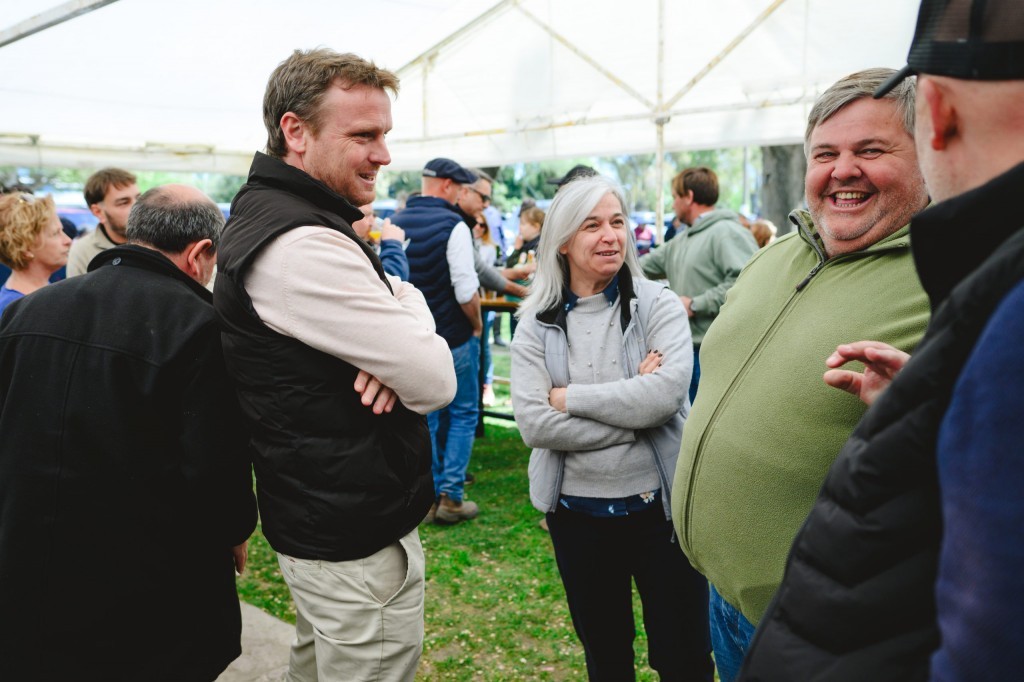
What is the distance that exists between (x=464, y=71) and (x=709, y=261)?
469 centimetres

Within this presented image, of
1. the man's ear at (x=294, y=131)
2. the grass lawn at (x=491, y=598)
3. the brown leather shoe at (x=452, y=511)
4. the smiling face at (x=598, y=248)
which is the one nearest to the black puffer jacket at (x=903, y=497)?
the man's ear at (x=294, y=131)

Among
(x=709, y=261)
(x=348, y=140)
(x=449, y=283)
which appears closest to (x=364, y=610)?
(x=348, y=140)

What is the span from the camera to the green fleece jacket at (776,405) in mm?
1608

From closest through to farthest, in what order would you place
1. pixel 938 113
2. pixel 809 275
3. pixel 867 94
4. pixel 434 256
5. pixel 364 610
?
1. pixel 938 113
2. pixel 867 94
3. pixel 809 275
4. pixel 364 610
5. pixel 434 256

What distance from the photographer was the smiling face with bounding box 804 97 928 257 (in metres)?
1.66

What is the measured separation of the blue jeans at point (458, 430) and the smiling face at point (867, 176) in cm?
355

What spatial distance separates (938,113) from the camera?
0.85m

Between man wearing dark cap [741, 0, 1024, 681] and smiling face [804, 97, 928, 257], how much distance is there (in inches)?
32.2

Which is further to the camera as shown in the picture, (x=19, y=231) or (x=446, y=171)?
(x=446, y=171)

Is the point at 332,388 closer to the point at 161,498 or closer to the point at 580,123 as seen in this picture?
the point at 161,498

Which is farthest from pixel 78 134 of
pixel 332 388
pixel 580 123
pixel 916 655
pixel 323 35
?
pixel 916 655

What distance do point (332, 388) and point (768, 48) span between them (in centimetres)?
615

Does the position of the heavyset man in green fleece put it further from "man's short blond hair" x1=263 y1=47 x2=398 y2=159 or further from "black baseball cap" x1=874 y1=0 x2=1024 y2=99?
"man's short blond hair" x1=263 y1=47 x2=398 y2=159

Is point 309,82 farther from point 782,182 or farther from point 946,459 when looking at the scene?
point 782,182
